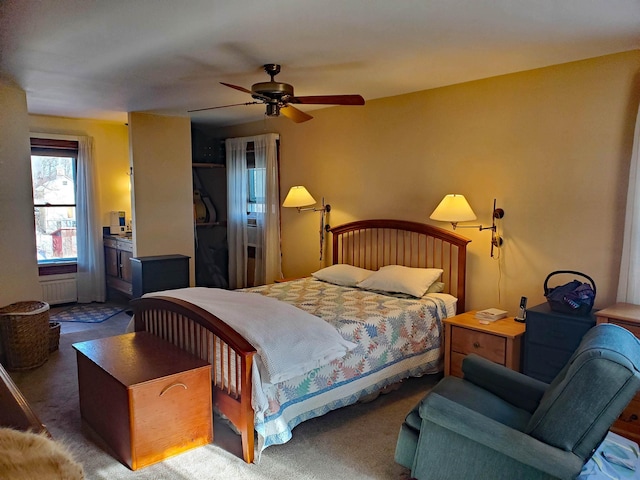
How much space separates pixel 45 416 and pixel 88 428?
431 mm

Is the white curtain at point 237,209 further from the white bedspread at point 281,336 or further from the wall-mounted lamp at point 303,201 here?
the white bedspread at point 281,336

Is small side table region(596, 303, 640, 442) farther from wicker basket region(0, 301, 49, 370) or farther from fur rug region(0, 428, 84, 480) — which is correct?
wicker basket region(0, 301, 49, 370)

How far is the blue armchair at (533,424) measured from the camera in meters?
1.78

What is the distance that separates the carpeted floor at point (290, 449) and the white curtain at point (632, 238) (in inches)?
62.0

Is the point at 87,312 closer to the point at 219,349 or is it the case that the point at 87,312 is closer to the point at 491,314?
the point at 219,349

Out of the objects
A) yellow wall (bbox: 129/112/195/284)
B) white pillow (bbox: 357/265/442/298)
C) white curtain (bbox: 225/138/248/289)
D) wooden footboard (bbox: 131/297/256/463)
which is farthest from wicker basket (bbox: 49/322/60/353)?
white pillow (bbox: 357/265/442/298)

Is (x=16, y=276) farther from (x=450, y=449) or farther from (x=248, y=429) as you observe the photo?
(x=450, y=449)

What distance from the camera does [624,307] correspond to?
2941 mm

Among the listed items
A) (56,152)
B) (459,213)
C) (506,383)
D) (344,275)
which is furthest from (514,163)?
(56,152)

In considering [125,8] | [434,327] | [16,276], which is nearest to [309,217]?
[434,327]

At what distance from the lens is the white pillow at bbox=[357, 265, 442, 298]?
3.81 meters

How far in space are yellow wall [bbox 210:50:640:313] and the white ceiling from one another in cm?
22

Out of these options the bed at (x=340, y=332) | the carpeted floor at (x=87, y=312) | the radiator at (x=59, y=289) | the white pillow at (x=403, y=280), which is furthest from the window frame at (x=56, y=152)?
the white pillow at (x=403, y=280)

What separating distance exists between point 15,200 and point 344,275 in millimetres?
3035
